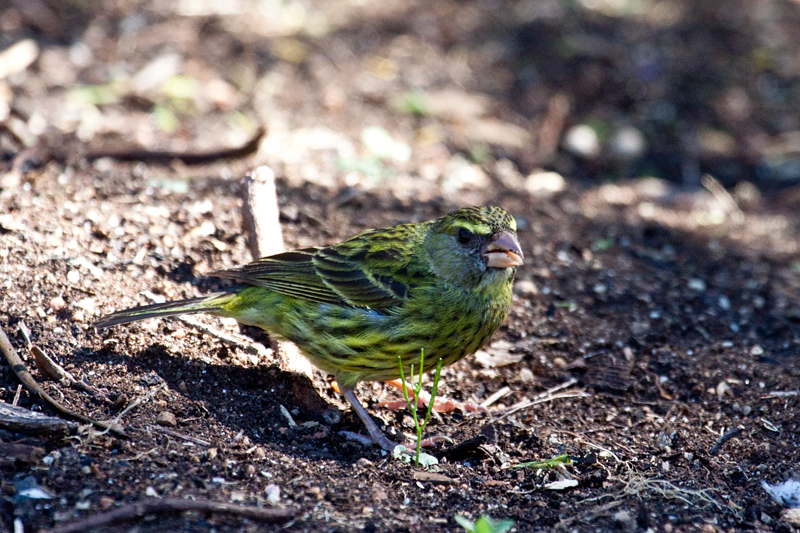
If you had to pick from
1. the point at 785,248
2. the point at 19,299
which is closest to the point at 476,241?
the point at 19,299

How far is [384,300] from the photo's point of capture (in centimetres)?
452

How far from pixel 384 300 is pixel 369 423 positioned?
71 cm

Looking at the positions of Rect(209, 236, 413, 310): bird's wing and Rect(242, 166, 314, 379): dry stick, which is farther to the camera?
Rect(242, 166, 314, 379): dry stick

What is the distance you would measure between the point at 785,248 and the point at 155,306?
5.12 meters

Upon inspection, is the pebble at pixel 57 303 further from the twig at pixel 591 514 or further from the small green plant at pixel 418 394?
the twig at pixel 591 514

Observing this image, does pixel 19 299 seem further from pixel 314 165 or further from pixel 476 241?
pixel 314 165

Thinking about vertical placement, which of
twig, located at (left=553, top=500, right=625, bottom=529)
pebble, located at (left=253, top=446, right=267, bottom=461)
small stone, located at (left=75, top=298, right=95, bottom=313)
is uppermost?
small stone, located at (left=75, top=298, right=95, bottom=313)

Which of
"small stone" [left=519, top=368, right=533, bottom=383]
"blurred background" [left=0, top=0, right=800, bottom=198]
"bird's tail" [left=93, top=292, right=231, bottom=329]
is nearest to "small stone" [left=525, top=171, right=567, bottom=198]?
"blurred background" [left=0, top=0, right=800, bottom=198]

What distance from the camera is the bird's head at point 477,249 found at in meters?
4.41

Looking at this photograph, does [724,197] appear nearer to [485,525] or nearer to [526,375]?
[526,375]

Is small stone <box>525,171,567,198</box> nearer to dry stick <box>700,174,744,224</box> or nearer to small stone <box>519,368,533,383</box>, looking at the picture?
dry stick <box>700,174,744,224</box>

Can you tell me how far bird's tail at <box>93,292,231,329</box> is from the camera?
13.3 feet

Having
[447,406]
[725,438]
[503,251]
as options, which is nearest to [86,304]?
[447,406]

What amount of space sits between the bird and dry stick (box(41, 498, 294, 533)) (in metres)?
1.12
